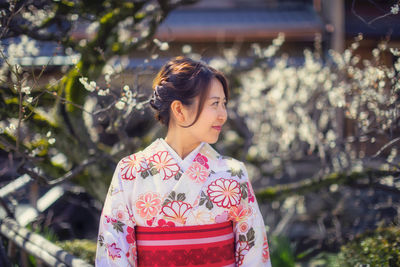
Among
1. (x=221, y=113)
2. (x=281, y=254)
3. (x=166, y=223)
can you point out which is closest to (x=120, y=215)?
(x=166, y=223)

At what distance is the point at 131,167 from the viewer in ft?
6.72

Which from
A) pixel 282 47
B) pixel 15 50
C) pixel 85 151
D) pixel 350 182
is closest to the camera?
pixel 85 151

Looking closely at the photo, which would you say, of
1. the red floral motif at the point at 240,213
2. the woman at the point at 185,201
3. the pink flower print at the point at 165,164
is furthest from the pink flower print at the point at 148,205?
the red floral motif at the point at 240,213

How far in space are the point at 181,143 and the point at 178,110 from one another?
18 cm

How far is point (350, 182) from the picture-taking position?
4648 mm

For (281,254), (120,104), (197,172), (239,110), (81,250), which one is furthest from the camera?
(239,110)

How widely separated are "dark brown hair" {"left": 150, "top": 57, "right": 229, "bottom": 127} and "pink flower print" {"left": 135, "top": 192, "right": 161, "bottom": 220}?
403 mm

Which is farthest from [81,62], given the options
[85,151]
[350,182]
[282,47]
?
[282,47]

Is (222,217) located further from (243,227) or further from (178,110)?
(178,110)

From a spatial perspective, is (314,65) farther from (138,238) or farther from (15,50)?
(138,238)

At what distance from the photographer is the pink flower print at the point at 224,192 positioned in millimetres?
1971

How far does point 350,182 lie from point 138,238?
3.32 m

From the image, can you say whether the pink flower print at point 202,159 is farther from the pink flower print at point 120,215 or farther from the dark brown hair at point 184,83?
Answer: the pink flower print at point 120,215

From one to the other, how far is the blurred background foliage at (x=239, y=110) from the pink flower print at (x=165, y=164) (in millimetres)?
1014
